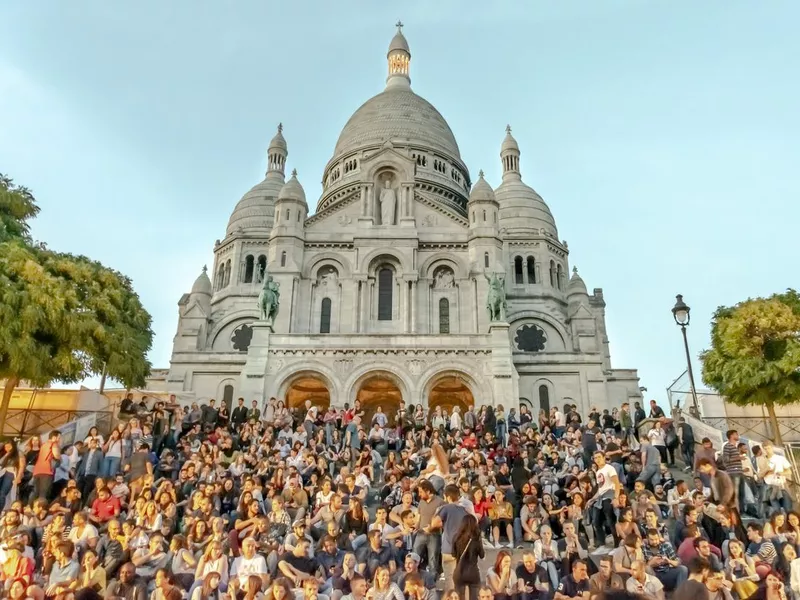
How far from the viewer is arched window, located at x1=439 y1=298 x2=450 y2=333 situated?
3459 centimetres

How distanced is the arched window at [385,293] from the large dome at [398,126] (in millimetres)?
16890

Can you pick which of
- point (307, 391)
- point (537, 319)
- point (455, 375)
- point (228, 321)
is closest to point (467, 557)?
point (455, 375)

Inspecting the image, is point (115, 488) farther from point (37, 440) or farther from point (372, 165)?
point (372, 165)

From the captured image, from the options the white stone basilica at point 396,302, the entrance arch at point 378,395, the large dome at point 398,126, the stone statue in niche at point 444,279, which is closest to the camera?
the white stone basilica at point 396,302

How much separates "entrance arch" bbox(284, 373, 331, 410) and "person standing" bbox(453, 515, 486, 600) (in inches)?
850

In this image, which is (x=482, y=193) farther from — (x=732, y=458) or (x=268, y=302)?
(x=732, y=458)

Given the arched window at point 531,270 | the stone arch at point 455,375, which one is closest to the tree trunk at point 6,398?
the stone arch at point 455,375

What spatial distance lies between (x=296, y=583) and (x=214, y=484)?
3682 millimetres

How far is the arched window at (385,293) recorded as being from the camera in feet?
115

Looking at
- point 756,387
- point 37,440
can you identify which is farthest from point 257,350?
point 756,387

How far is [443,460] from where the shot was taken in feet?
40.0

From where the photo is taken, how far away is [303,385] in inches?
1254

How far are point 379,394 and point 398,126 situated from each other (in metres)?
25.5

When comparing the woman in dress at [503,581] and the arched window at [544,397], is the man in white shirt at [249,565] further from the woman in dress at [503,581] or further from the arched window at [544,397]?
the arched window at [544,397]
